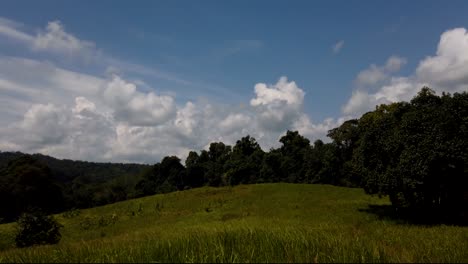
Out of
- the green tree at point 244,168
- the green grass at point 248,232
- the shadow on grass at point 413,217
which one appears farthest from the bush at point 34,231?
the green tree at point 244,168

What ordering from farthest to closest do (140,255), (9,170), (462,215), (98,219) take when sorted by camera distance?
(9,170) → (98,219) → (462,215) → (140,255)

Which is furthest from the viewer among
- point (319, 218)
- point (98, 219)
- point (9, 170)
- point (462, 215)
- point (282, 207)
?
point (9, 170)

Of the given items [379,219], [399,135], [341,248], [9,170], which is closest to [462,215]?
[379,219]

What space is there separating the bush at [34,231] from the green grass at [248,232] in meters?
1.67

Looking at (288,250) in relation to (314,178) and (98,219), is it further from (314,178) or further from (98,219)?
(314,178)

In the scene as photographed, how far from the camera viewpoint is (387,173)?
2792 centimetres

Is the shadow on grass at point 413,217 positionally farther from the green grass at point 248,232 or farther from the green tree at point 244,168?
the green tree at point 244,168

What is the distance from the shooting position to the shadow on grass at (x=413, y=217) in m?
28.1

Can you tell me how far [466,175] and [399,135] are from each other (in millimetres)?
5119

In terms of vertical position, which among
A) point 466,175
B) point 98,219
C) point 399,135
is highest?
point 399,135

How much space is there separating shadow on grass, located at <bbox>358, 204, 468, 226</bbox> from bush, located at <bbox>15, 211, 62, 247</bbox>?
79.4 ft

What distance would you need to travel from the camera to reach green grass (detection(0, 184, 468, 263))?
18.5ft

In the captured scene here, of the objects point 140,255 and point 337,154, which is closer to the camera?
point 140,255

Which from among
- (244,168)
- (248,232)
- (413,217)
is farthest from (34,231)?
(244,168)
